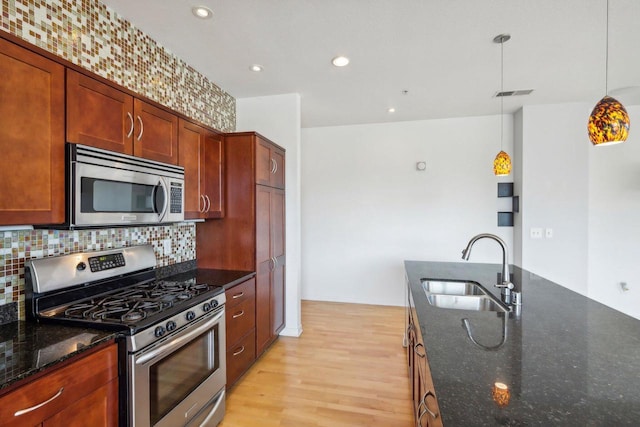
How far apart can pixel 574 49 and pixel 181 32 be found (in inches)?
123

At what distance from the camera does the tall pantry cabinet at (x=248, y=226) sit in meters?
2.70

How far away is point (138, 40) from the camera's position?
2.22 meters

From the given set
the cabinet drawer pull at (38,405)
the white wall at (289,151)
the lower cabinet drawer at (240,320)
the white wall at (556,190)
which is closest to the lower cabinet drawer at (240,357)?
the lower cabinet drawer at (240,320)

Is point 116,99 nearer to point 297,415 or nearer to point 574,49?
point 297,415

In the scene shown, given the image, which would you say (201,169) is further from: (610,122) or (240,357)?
(610,122)

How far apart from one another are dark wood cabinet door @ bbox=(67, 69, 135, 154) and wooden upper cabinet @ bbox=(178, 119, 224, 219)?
1.54 ft

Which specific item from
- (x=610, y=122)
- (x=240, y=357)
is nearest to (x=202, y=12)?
(x=610, y=122)

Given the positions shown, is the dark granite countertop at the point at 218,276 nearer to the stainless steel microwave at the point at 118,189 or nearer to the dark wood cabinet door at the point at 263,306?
the dark wood cabinet door at the point at 263,306

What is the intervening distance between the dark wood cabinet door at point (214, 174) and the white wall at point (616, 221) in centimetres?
448

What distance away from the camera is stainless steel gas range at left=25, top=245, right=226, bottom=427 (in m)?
1.39

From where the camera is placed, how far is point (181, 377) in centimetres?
168

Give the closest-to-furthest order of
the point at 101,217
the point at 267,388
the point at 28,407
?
the point at 28,407
the point at 101,217
the point at 267,388

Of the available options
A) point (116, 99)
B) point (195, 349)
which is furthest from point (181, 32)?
point (195, 349)

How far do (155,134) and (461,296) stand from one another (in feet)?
7.61
